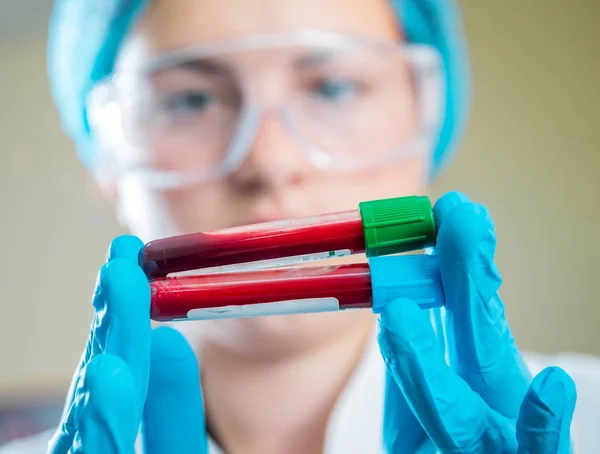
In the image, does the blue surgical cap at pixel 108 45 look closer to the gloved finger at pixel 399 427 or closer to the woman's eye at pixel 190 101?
the woman's eye at pixel 190 101

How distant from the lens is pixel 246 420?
2.00 ft

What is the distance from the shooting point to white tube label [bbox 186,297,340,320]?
0.36 meters

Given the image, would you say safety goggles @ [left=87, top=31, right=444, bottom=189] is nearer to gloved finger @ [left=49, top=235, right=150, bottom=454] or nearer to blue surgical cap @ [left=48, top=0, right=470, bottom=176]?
blue surgical cap @ [left=48, top=0, right=470, bottom=176]

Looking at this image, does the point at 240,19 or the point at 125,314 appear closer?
the point at 125,314

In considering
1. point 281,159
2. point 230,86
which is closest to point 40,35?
point 230,86

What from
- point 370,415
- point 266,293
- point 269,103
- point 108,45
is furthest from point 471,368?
point 108,45

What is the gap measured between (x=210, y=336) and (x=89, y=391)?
0.29 metres

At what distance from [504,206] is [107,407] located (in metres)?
0.76

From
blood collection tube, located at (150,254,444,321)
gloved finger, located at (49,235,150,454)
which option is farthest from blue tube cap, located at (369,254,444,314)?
gloved finger, located at (49,235,150,454)

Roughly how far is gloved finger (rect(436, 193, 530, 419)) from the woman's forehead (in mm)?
338

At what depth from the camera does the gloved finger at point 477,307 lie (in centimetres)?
34

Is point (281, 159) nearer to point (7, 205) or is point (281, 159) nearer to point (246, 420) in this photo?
point (246, 420)

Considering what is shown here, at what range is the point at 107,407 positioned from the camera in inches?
13.1

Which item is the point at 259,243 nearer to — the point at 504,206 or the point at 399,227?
the point at 399,227
